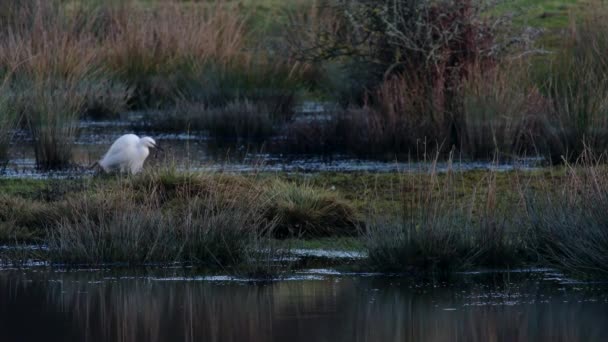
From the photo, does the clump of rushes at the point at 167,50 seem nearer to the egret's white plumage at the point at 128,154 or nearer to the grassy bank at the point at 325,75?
the grassy bank at the point at 325,75

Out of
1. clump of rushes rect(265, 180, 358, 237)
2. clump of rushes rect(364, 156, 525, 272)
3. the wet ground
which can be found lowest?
the wet ground

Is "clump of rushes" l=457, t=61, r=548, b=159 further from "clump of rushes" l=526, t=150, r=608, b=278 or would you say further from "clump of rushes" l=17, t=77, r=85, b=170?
"clump of rushes" l=526, t=150, r=608, b=278

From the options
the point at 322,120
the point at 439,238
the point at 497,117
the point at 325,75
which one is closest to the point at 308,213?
the point at 439,238

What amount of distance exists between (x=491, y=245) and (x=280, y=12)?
18.1 metres

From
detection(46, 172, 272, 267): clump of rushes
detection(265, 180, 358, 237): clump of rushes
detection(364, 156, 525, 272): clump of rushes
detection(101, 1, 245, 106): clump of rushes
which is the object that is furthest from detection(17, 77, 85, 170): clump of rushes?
detection(364, 156, 525, 272): clump of rushes

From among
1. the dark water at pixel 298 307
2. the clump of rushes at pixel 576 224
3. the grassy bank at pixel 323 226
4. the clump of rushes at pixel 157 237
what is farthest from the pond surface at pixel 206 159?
the clump of rushes at pixel 576 224

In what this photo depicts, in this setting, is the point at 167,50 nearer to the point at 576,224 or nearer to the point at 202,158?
the point at 202,158

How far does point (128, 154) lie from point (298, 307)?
5225mm

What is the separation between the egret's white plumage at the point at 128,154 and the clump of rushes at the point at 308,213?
224 cm

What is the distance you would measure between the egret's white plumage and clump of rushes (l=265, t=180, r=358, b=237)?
224 centimetres

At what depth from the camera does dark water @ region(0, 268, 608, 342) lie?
8.45 meters

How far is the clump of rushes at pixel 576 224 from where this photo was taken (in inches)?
377

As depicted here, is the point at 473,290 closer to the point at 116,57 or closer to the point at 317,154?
the point at 317,154

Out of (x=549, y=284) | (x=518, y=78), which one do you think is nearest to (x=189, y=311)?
(x=549, y=284)
